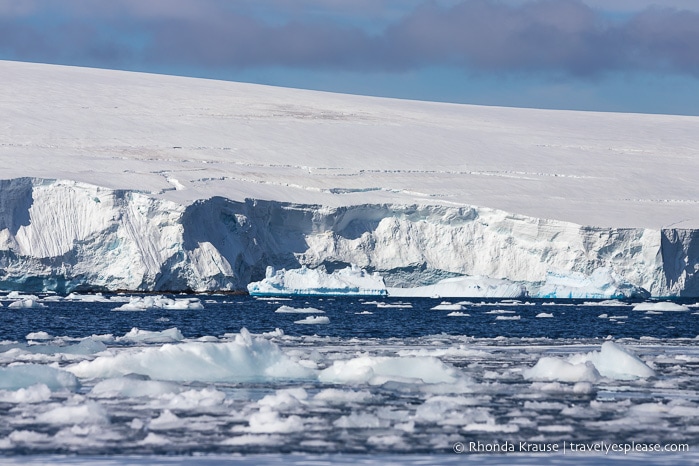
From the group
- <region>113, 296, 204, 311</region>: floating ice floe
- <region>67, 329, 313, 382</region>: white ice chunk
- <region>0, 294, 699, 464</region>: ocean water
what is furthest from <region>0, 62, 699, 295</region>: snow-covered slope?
<region>67, 329, 313, 382</region>: white ice chunk

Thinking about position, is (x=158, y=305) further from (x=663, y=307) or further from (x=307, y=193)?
(x=663, y=307)

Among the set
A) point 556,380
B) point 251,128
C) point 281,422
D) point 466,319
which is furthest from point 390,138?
point 281,422

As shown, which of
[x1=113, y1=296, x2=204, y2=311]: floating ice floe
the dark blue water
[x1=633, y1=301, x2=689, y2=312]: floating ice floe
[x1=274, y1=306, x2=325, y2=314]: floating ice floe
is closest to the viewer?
the dark blue water

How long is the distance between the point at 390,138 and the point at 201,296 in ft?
67.1

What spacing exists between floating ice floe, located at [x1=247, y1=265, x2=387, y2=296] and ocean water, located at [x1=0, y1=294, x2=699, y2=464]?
16.9m

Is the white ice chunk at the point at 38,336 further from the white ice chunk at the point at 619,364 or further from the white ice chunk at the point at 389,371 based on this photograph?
the white ice chunk at the point at 619,364

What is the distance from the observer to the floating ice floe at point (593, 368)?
12430 millimetres

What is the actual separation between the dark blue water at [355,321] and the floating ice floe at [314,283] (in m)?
4.17

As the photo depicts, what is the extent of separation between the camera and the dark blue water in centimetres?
2128

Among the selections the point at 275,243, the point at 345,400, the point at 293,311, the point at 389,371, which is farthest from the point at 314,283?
the point at 345,400

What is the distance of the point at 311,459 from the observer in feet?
25.1

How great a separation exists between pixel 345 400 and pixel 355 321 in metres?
14.4

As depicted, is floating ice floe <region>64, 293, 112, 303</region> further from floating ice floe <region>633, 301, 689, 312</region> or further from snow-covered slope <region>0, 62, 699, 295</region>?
floating ice floe <region>633, 301, 689, 312</region>

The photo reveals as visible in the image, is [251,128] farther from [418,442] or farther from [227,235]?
[418,442]
